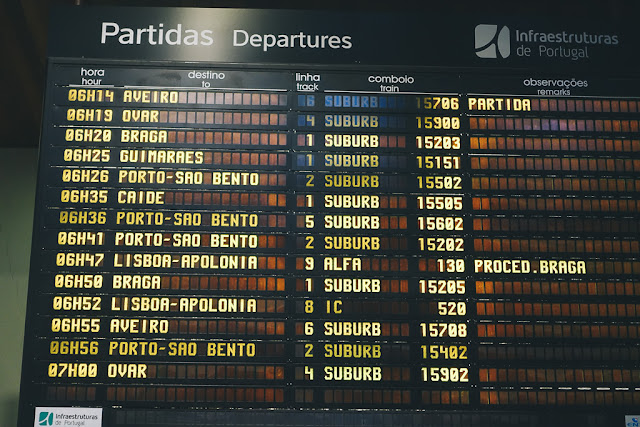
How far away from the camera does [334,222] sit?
6.73 meters

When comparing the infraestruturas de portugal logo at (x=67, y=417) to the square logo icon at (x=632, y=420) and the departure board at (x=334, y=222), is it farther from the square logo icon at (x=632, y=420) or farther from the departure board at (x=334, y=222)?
the square logo icon at (x=632, y=420)

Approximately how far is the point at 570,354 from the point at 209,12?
4.72 meters

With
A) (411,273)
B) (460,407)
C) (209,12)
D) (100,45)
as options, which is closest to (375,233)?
(411,273)

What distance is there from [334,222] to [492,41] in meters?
2.47

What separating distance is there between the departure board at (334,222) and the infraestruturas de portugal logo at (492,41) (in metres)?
0.02

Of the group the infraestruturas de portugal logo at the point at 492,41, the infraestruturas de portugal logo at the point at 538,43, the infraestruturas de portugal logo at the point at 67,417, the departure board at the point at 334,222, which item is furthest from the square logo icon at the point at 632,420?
the infraestruturas de portugal logo at the point at 67,417

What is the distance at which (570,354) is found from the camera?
21.6 ft

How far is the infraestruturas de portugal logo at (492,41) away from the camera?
7250 mm

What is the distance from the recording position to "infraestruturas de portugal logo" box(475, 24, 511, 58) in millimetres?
7250

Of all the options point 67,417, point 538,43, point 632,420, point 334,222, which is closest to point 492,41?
point 538,43

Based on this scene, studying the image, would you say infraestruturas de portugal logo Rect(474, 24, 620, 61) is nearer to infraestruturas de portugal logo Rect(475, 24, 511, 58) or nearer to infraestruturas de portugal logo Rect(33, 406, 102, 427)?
infraestruturas de portugal logo Rect(475, 24, 511, 58)

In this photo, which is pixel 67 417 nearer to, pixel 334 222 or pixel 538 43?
pixel 334 222

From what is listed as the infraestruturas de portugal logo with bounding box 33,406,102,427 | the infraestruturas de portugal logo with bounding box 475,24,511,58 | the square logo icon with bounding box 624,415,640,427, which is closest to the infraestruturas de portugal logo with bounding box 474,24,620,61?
the infraestruturas de portugal logo with bounding box 475,24,511,58

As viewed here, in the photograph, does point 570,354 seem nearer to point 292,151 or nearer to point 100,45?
point 292,151
